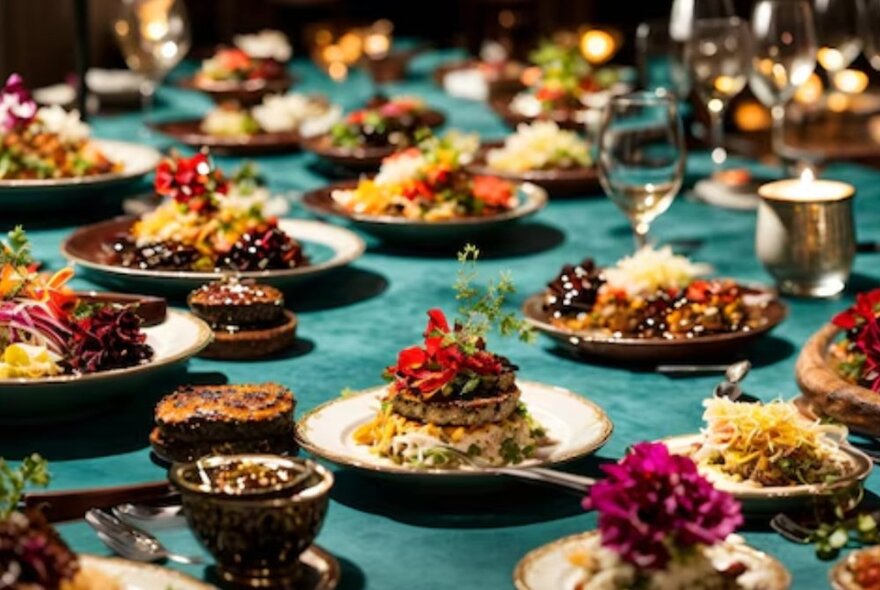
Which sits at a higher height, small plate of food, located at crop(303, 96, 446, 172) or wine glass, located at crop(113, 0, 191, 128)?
wine glass, located at crop(113, 0, 191, 128)

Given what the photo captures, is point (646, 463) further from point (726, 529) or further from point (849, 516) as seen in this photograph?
point (849, 516)

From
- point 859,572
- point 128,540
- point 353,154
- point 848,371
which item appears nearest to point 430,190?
point 353,154

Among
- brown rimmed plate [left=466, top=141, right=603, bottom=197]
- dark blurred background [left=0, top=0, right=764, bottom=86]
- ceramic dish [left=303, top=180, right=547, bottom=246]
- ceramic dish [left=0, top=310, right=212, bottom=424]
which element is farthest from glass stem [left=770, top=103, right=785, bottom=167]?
dark blurred background [left=0, top=0, right=764, bottom=86]

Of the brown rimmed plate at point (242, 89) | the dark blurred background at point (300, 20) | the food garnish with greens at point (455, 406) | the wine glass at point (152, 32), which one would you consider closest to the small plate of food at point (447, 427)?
the food garnish with greens at point (455, 406)

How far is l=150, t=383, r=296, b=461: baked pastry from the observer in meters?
2.27

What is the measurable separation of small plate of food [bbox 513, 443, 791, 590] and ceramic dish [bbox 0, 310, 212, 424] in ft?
2.89

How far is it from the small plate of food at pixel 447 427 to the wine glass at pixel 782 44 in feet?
5.70

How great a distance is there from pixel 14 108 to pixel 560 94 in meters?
1.80

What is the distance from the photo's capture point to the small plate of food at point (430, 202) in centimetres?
375

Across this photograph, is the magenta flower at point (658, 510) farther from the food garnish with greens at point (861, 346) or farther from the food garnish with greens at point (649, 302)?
the food garnish with greens at point (649, 302)

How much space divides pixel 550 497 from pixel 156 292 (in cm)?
128

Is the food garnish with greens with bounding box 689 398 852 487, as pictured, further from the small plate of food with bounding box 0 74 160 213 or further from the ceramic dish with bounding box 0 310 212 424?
the small plate of food with bounding box 0 74 160 213

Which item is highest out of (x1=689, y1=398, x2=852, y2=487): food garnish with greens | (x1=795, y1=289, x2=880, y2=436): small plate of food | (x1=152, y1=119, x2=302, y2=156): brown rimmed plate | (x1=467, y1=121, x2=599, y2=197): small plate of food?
(x1=689, y1=398, x2=852, y2=487): food garnish with greens

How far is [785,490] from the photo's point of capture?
211 cm
